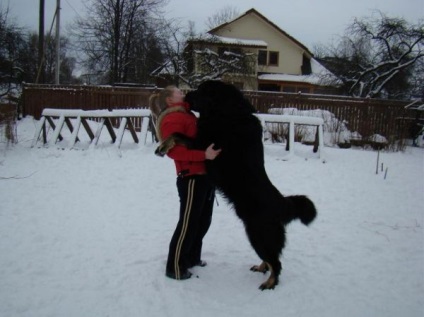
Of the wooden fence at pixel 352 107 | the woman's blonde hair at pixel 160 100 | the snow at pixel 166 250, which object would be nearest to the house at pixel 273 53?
the wooden fence at pixel 352 107

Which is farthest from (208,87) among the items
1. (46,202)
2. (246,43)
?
(246,43)

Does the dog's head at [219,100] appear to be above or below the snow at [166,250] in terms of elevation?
above

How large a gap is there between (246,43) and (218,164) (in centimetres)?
2384

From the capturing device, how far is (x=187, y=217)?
2943mm

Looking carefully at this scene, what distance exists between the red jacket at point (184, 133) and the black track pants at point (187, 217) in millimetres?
84

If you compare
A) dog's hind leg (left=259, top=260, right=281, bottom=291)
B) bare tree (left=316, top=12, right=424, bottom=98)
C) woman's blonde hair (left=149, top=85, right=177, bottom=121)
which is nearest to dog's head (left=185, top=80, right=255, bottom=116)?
woman's blonde hair (left=149, top=85, right=177, bottom=121)

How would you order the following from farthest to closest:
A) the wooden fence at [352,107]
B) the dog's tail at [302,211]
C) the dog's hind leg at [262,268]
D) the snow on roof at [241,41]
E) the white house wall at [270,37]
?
the white house wall at [270,37] < the snow on roof at [241,41] < the wooden fence at [352,107] < the dog's hind leg at [262,268] < the dog's tail at [302,211]

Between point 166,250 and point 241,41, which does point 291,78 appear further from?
point 166,250

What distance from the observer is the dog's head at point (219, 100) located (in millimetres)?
2756

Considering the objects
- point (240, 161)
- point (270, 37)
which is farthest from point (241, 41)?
point (240, 161)

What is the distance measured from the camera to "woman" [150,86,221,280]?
282cm

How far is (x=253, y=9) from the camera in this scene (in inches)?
1064

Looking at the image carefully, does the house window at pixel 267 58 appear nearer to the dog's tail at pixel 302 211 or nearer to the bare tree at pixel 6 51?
the bare tree at pixel 6 51

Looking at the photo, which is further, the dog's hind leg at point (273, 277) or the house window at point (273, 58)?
the house window at point (273, 58)
